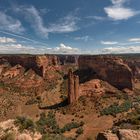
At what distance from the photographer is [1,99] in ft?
241

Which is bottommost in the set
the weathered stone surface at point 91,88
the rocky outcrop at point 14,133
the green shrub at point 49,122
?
the green shrub at point 49,122

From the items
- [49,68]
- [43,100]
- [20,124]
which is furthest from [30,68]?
[20,124]

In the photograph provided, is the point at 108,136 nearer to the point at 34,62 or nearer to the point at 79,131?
the point at 79,131

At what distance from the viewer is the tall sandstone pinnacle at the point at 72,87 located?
218ft

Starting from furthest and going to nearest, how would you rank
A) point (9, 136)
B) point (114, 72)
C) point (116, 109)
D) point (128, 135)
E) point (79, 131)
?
point (114, 72) → point (116, 109) → point (79, 131) → point (9, 136) → point (128, 135)

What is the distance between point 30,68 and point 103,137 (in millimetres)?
81894

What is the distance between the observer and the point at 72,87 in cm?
6681

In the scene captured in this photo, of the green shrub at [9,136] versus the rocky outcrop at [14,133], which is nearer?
the green shrub at [9,136]

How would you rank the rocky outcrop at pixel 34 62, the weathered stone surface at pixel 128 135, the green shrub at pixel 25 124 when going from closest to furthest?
the weathered stone surface at pixel 128 135, the green shrub at pixel 25 124, the rocky outcrop at pixel 34 62

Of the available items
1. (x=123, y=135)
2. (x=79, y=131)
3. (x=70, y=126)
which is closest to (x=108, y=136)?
(x=123, y=135)

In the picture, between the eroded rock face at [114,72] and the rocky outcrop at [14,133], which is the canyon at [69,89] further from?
the rocky outcrop at [14,133]

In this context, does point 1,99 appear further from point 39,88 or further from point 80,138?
point 80,138

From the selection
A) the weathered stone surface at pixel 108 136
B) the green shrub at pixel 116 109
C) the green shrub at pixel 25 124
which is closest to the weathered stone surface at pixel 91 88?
the green shrub at pixel 116 109

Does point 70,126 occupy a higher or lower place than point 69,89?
lower
